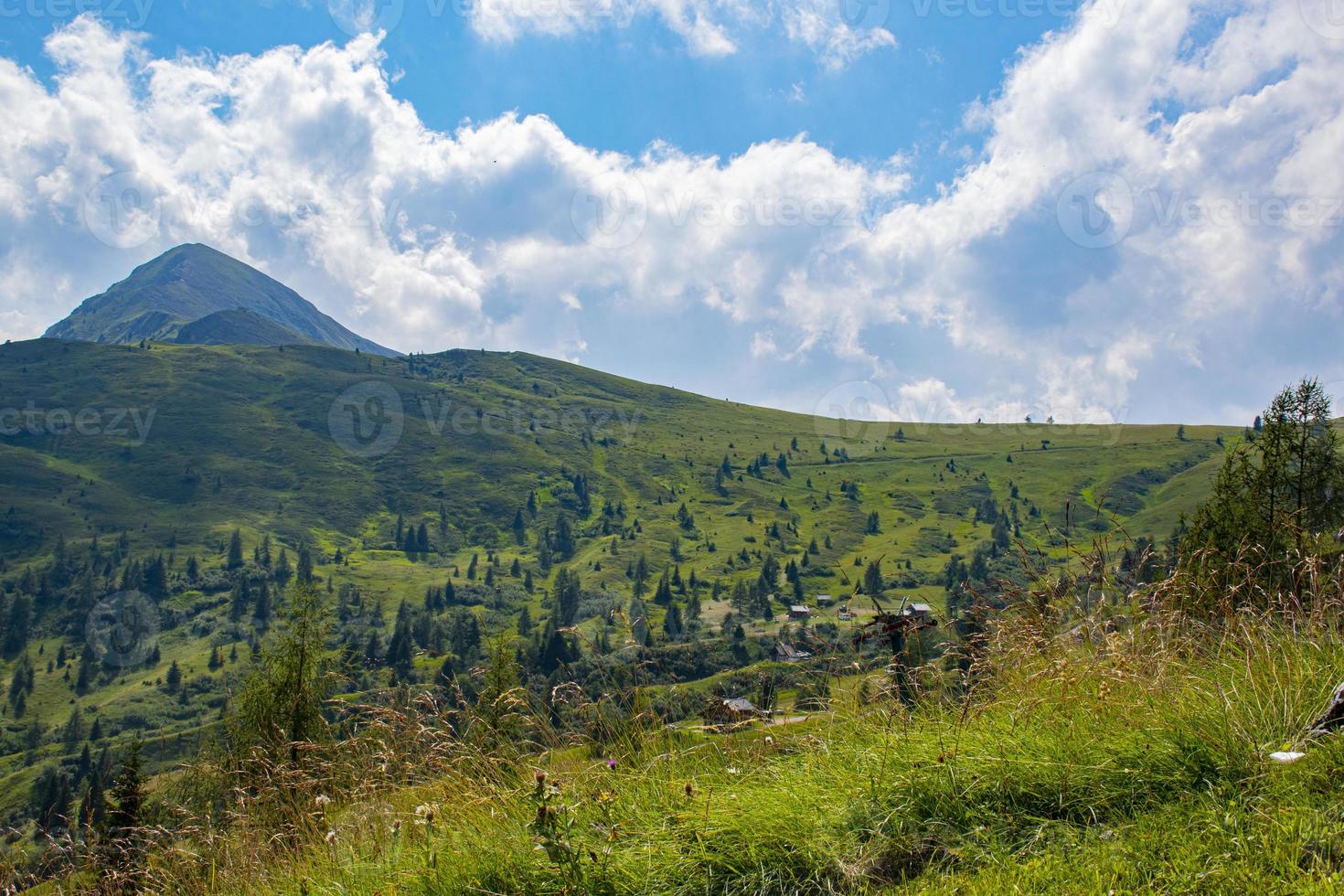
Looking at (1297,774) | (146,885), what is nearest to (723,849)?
(1297,774)

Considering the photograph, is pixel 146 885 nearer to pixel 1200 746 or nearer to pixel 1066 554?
pixel 1200 746

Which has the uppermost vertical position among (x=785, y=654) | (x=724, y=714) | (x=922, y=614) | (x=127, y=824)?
(x=922, y=614)

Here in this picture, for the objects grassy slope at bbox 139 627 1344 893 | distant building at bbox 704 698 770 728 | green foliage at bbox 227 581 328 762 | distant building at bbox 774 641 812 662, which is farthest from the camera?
green foliage at bbox 227 581 328 762

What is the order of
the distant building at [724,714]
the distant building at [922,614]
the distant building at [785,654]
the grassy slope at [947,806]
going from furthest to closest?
the distant building at [922,614]
the distant building at [724,714]
the distant building at [785,654]
the grassy slope at [947,806]

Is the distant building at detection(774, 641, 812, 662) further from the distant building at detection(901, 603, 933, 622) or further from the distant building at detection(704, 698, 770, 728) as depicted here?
the distant building at detection(901, 603, 933, 622)

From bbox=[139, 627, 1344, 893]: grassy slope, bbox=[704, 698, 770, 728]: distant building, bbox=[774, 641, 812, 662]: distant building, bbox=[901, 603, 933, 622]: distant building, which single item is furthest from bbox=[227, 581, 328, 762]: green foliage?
bbox=[901, 603, 933, 622]: distant building

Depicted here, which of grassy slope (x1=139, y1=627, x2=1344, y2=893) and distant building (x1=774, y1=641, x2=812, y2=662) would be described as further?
distant building (x1=774, y1=641, x2=812, y2=662)

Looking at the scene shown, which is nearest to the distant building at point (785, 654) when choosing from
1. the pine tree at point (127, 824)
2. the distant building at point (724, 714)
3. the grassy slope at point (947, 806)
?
the distant building at point (724, 714)

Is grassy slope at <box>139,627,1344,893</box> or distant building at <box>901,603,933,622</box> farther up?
distant building at <box>901,603,933,622</box>

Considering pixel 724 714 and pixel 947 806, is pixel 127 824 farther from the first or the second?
pixel 947 806

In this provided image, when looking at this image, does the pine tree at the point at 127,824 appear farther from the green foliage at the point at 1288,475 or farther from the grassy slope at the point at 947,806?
the green foliage at the point at 1288,475

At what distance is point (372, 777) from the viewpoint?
7.10m

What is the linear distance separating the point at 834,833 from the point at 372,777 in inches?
173

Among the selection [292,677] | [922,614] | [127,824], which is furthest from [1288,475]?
[127,824]
